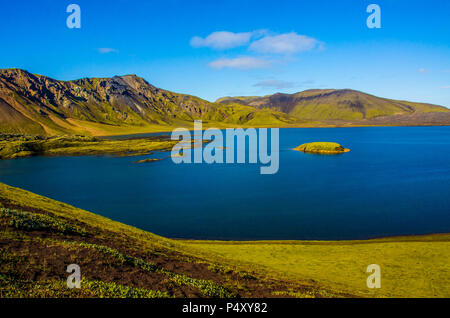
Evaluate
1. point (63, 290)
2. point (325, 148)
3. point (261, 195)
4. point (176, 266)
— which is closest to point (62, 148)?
point (261, 195)

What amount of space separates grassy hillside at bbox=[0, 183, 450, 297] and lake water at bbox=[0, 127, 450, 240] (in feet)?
33.6

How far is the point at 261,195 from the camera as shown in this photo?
67.1 meters

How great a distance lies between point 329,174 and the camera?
300 ft

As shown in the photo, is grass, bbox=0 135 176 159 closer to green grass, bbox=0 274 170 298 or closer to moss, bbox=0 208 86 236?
moss, bbox=0 208 86 236

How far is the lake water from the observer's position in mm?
46875

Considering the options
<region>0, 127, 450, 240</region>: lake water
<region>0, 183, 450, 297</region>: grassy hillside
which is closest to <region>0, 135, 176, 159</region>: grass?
<region>0, 127, 450, 240</region>: lake water

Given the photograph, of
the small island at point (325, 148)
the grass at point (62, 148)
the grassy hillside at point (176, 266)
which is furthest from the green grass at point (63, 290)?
the small island at point (325, 148)

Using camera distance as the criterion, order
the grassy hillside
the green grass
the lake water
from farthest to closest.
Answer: the lake water
the grassy hillside
the green grass

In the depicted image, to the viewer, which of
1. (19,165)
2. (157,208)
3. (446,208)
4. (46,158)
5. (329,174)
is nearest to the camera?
(446,208)

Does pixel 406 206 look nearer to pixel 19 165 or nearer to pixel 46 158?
pixel 19 165

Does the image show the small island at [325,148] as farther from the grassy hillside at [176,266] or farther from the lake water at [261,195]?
the grassy hillside at [176,266]
